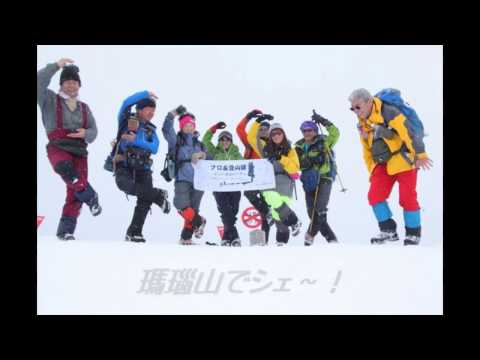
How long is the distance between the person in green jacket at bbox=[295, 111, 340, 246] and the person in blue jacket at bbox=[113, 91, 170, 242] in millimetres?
1312

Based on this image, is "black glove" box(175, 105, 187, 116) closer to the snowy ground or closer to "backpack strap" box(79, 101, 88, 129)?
"backpack strap" box(79, 101, 88, 129)

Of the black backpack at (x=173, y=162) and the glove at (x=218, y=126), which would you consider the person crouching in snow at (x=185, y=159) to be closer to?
the black backpack at (x=173, y=162)

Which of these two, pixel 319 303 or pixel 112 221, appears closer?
pixel 319 303

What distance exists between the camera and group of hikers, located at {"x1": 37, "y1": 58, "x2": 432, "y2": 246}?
8703 mm

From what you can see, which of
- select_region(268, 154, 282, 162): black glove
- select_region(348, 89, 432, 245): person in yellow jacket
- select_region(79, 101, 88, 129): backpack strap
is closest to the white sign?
select_region(268, 154, 282, 162): black glove

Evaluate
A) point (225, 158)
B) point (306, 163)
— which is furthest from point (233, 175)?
point (306, 163)

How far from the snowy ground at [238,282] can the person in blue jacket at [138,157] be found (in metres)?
0.45

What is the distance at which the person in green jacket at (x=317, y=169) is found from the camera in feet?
29.0

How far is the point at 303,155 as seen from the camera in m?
8.86

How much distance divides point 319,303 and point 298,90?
78.6 inches

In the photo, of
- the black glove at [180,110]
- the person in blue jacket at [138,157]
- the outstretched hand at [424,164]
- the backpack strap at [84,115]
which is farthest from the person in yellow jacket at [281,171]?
the backpack strap at [84,115]

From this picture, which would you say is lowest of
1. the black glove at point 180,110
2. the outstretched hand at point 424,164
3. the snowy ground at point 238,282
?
the snowy ground at point 238,282

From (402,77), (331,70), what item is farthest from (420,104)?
(331,70)

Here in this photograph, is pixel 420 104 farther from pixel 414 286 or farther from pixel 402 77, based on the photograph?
pixel 414 286
